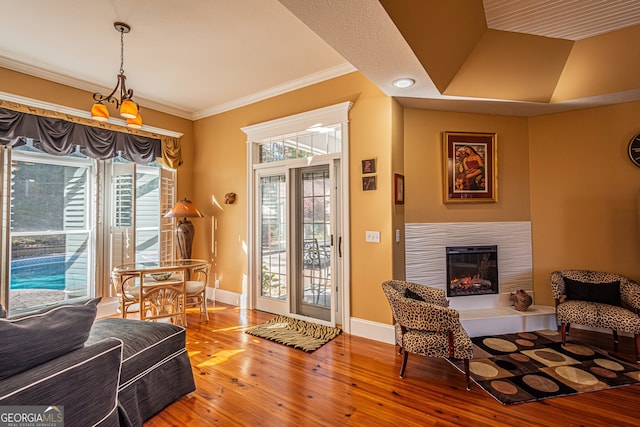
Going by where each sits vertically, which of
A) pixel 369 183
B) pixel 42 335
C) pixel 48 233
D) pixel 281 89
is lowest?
pixel 42 335

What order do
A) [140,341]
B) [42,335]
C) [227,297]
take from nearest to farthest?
[42,335], [140,341], [227,297]

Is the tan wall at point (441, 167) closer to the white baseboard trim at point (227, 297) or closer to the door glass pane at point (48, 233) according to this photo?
the white baseboard trim at point (227, 297)

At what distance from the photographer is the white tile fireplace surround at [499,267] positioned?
3283 mm

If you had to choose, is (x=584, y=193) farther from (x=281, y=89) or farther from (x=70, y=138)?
(x=70, y=138)

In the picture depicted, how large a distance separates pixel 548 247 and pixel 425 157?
1.94m

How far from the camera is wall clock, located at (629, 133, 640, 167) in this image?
3156 mm

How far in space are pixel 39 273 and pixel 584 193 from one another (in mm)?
6740

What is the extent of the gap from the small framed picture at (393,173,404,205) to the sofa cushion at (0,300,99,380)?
2728 mm

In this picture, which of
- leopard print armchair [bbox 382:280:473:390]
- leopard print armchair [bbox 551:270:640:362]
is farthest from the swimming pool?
leopard print armchair [bbox 551:270:640:362]

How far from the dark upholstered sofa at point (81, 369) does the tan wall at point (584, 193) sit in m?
4.27

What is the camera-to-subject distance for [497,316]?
3.27 meters

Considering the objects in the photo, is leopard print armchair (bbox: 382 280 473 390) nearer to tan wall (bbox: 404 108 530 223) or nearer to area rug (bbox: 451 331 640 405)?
area rug (bbox: 451 331 640 405)

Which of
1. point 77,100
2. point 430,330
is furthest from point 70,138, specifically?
point 430,330

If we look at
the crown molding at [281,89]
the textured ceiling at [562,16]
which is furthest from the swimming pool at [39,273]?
the textured ceiling at [562,16]
